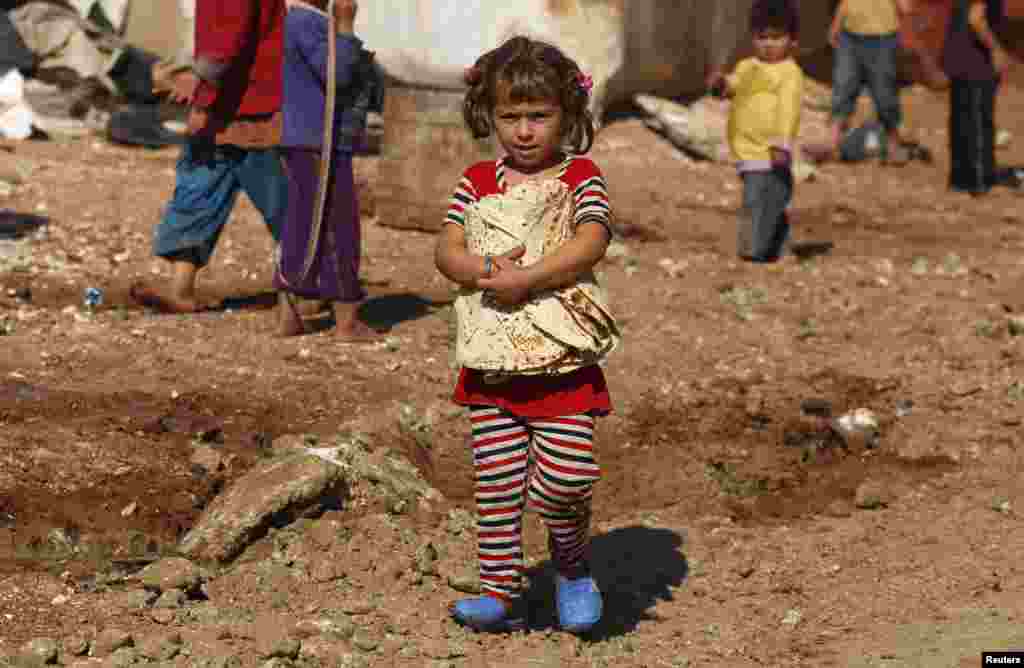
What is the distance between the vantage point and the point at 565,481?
428cm

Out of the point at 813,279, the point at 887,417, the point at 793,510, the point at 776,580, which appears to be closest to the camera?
the point at 776,580

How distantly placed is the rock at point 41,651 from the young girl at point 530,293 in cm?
100

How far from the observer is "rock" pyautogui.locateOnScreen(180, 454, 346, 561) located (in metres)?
4.86

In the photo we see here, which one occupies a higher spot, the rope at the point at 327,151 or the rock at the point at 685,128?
the rope at the point at 327,151

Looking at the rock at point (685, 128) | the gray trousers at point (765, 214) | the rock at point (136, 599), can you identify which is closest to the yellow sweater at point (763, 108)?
the gray trousers at point (765, 214)

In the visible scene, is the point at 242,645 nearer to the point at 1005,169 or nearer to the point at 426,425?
the point at 426,425

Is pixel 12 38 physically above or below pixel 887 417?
above

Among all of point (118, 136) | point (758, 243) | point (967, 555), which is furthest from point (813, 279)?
point (118, 136)

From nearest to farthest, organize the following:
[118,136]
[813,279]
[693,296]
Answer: [693,296] → [813,279] → [118,136]

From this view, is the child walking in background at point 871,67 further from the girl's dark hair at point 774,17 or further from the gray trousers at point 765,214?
the girl's dark hair at point 774,17

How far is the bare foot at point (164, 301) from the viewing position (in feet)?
23.9

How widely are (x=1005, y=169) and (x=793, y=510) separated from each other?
7.59m

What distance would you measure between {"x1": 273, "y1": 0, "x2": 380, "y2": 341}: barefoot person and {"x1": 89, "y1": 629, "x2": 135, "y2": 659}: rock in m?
2.78

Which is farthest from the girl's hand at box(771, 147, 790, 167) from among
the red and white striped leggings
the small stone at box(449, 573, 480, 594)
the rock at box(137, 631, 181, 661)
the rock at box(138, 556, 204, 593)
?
the rock at box(137, 631, 181, 661)
